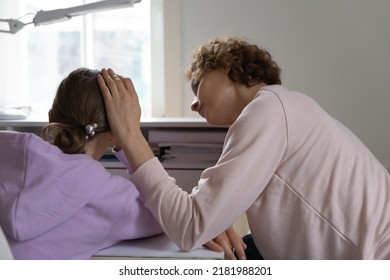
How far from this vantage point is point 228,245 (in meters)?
0.95

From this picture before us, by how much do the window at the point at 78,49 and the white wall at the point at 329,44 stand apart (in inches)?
11.9

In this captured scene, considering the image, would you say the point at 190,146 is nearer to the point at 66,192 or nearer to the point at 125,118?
the point at 125,118

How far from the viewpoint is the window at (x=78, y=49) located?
2.27 m

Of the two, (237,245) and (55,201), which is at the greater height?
(55,201)

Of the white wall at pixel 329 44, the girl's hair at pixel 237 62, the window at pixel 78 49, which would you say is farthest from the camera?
the window at pixel 78 49

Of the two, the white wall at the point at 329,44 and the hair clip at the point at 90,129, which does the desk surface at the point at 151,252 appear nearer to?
the hair clip at the point at 90,129

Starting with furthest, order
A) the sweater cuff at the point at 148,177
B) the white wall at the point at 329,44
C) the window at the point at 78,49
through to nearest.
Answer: the window at the point at 78,49
the white wall at the point at 329,44
the sweater cuff at the point at 148,177

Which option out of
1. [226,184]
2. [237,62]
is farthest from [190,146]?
[226,184]

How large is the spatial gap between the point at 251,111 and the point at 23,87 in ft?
5.62

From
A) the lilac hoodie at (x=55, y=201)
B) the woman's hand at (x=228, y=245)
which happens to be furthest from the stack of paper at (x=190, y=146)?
the lilac hoodie at (x=55, y=201)

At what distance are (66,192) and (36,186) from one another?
49 mm

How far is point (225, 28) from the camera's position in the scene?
2049mm

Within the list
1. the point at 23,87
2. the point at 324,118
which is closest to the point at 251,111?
the point at 324,118
